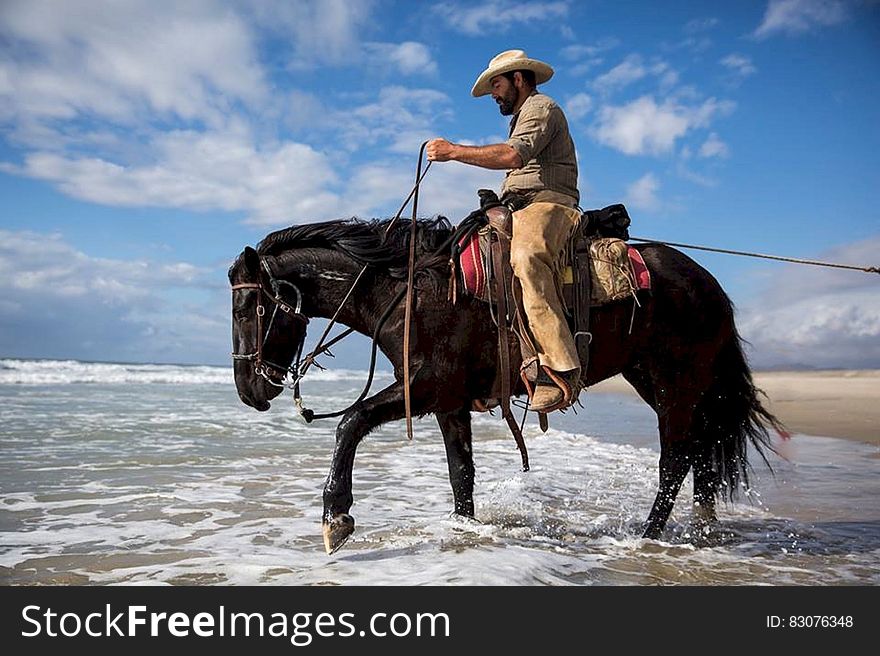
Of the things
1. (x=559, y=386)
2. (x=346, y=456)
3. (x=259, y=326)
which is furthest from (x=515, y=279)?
(x=259, y=326)

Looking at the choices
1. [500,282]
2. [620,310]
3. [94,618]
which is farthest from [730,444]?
[94,618]

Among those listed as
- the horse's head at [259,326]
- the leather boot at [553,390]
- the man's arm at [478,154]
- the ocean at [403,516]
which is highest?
the man's arm at [478,154]

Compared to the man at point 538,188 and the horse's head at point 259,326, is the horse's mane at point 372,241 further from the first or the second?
the man at point 538,188

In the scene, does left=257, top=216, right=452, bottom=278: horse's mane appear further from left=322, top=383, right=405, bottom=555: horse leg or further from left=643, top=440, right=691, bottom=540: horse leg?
left=643, top=440, right=691, bottom=540: horse leg

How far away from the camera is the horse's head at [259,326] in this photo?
4.64 m

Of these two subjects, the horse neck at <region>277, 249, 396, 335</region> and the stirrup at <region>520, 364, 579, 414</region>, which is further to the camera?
the horse neck at <region>277, 249, 396, 335</region>

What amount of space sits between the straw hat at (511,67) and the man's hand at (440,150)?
→ 725 mm

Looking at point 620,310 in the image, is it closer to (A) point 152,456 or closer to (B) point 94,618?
(B) point 94,618

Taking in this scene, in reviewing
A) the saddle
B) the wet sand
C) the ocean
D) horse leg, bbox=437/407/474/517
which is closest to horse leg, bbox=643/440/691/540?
the ocean

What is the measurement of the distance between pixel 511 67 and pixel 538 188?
0.85 m

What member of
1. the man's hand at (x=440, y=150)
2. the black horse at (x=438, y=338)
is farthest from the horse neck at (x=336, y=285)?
the man's hand at (x=440, y=150)

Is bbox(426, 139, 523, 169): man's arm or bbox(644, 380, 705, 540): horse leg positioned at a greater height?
bbox(426, 139, 523, 169): man's arm

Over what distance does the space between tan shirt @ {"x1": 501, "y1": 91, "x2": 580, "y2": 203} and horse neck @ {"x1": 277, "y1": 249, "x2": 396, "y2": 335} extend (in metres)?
1.20

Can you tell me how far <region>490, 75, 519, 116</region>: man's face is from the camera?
16.3 feet
